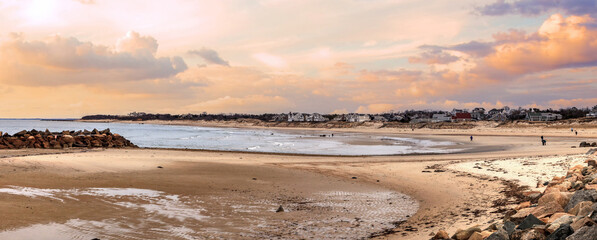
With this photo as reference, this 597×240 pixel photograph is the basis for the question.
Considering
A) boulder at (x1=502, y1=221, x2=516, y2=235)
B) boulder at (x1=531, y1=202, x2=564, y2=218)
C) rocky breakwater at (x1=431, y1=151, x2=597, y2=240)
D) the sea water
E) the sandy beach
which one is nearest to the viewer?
rocky breakwater at (x1=431, y1=151, x2=597, y2=240)

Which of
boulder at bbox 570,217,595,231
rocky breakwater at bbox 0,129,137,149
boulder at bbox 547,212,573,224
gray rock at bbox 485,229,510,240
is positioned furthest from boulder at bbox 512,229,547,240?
rocky breakwater at bbox 0,129,137,149

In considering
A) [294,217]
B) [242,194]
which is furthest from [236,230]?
[242,194]

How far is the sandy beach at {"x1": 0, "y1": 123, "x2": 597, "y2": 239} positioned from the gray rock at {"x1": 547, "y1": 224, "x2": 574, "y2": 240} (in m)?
3.06

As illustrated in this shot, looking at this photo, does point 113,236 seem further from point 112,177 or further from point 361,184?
point 361,184

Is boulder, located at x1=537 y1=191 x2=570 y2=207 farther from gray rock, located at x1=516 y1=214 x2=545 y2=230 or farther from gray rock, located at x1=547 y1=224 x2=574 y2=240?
gray rock, located at x1=547 y1=224 x2=574 y2=240

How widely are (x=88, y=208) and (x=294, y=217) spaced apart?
6.07 meters

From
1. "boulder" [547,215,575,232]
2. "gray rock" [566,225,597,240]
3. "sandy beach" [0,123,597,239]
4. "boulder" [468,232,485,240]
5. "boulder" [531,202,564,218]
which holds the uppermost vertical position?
"gray rock" [566,225,597,240]

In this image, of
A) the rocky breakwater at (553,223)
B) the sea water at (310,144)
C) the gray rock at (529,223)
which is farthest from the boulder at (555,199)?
the sea water at (310,144)

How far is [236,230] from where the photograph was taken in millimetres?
9602

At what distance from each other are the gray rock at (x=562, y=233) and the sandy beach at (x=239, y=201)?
3063 mm

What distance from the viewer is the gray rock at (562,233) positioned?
5785 mm

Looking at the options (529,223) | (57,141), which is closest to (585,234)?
(529,223)

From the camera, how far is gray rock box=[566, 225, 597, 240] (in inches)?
205

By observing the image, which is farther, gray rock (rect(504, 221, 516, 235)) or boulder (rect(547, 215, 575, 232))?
gray rock (rect(504, 221, 516, 235))
